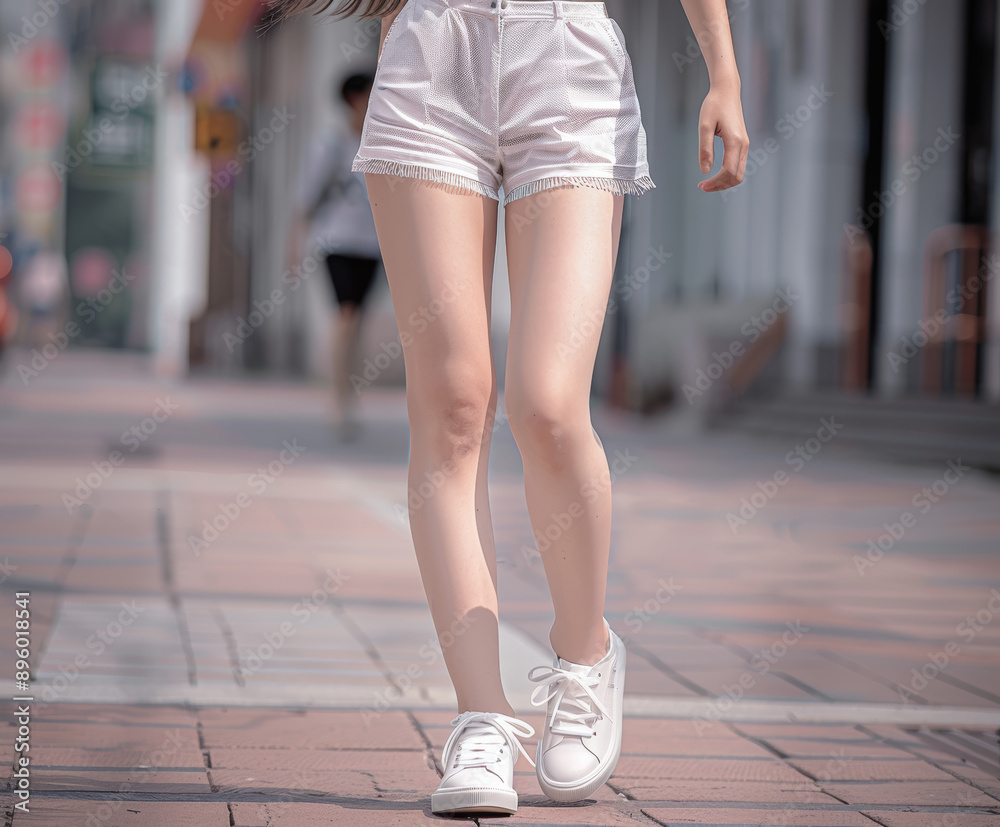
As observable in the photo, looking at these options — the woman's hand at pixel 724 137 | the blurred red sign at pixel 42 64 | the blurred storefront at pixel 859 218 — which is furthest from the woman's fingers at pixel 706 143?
the blurred red sign at pixel 42 64

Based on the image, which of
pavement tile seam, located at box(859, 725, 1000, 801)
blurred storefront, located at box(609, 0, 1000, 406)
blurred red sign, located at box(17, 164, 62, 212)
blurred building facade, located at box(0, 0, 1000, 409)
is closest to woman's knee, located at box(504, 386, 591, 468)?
pavement tile seam, located at box(859, 725, 1000, 801)

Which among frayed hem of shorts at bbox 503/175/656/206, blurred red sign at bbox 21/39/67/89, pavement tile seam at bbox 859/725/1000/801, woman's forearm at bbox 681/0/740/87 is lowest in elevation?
pavement tile seam at bbox 859/725/1000/801

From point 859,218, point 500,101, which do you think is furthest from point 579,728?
point 859,218

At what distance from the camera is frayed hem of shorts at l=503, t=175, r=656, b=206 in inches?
83.7

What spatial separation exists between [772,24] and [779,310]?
3.54 meters

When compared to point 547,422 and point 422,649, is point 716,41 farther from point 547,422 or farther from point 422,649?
point 422,649

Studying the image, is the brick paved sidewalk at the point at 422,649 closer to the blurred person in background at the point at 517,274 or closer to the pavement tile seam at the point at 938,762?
the pavement tile seam at the point at 938,762

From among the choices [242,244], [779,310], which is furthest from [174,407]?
[242,244]

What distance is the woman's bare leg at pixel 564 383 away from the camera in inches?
82.4

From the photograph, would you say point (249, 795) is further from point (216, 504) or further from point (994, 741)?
point (216, 504)

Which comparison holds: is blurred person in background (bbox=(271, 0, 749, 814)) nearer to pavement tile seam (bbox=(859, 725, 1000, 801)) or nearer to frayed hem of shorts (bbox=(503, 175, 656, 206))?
frayed hem of shorts (bbox=(503, 175, 656, 206))

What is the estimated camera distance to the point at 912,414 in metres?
9.13

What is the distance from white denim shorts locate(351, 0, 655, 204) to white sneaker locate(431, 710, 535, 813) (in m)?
0.80

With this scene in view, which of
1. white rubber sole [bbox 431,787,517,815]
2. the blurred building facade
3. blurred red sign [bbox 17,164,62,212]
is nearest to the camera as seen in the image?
white rubber sole [bbox 431,787,517,815]
